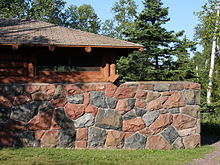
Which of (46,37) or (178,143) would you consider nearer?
(46,37)

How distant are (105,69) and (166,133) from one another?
2545 millimetres

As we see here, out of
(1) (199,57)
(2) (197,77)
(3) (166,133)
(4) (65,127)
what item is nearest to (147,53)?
(2) (197,77)

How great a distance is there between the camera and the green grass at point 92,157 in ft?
19.5

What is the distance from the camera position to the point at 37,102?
A: 7.31 m

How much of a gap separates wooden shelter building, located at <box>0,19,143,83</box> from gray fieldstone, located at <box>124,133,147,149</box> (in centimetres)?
169

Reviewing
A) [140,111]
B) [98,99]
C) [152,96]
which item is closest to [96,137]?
[98,99]

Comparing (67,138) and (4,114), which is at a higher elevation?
(4,114)

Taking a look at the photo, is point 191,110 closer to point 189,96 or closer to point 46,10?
point 189,96

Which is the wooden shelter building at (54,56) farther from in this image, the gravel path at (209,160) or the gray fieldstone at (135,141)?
the gravel path at (209,160)

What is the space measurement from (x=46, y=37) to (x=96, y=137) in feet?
9.89

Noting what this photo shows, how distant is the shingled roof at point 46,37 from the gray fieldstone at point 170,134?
253 cm

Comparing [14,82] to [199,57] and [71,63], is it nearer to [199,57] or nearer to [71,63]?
[71,63]

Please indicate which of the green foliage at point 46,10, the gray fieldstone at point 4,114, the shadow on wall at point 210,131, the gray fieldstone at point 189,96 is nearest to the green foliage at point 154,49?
the shadow on wall at point 210,131

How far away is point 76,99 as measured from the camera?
7.54 m
